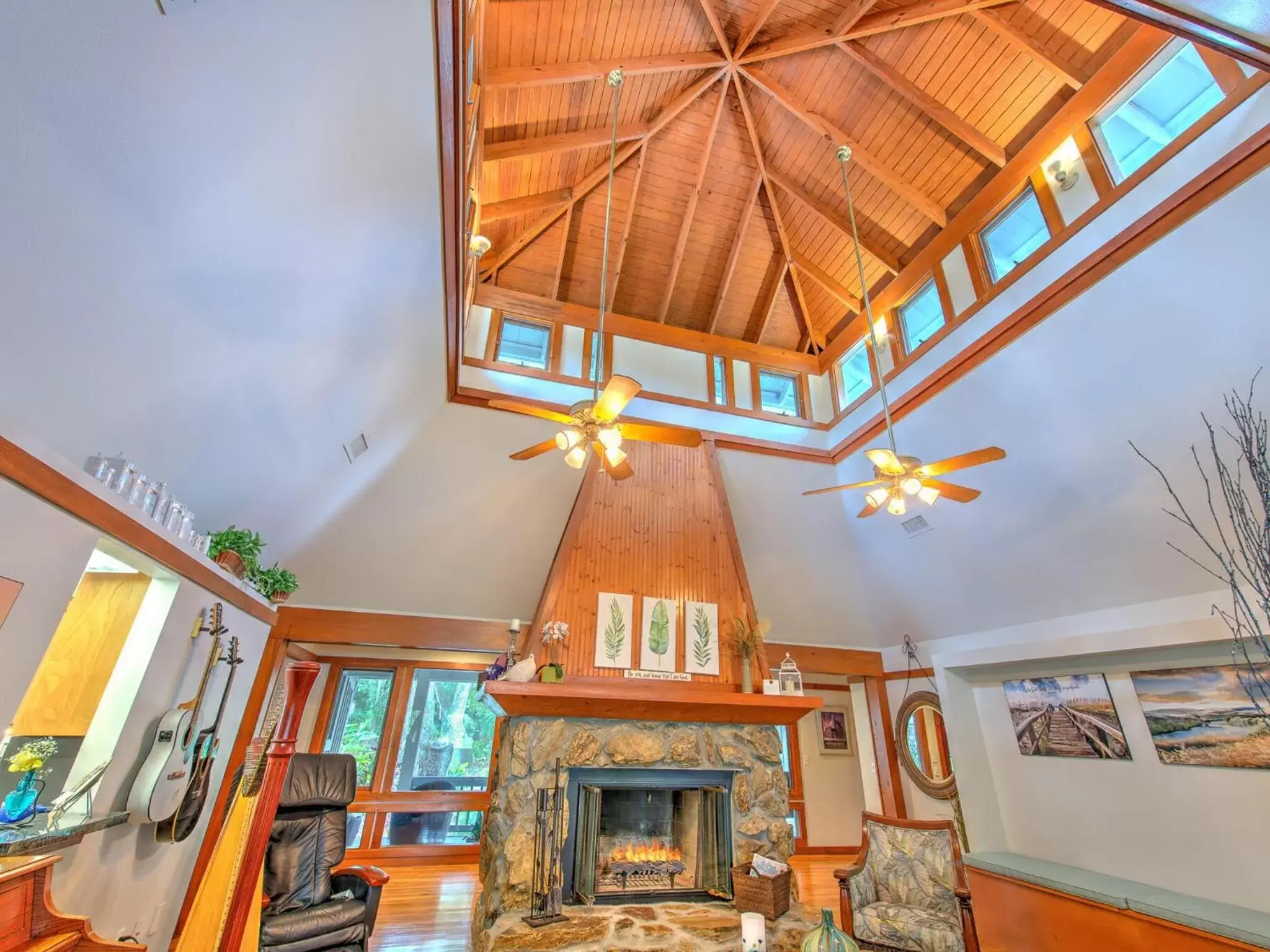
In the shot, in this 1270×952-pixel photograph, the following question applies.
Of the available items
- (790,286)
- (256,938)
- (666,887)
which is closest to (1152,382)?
A: (790,286)

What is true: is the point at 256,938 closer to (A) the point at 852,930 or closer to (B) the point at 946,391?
(A) the point at 852,930

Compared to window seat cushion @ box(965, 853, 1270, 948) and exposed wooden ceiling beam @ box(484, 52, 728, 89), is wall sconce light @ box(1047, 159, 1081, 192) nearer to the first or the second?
exposed wooden ceiling beam @ box(484, 52, 728, 89)

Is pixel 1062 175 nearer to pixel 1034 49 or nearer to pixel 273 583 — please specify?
pixel 1034 49

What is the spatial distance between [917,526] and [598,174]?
15.7 ft

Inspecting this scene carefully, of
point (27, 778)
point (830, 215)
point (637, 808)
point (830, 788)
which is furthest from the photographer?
point (830, 788)

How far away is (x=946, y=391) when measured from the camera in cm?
483

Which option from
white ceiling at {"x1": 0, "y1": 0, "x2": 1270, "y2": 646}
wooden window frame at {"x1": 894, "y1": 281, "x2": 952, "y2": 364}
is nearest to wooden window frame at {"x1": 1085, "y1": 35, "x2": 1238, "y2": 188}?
white ceiling at {"x1": 0, "y1": 0, "x2": 1270, "y2": 646}

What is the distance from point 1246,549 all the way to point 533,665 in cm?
492

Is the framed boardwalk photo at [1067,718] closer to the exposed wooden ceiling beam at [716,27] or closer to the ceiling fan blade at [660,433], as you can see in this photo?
the ceiling fan blade at [660,433]

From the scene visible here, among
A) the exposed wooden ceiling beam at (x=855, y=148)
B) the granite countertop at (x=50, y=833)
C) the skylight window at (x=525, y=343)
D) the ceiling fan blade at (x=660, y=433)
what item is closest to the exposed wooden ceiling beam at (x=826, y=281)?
the exposed wooden ceiling beam at (x=855, y=148)

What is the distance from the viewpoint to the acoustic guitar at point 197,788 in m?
3.22

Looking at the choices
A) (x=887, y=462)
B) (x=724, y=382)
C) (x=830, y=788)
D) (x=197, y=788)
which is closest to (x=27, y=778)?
(x=197, y=788)

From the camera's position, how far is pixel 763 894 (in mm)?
4168

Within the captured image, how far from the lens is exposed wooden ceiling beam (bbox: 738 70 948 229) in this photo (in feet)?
16.3
